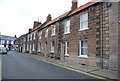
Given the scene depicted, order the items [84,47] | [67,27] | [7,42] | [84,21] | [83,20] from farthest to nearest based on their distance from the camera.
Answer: [7,42] < [67,27] < [83,20] < [84,21] < [84,47]

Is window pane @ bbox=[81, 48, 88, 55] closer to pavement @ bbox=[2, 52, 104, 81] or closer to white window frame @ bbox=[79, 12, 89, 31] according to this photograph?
white window frame @ bbox=[79, 12, 89, 31]

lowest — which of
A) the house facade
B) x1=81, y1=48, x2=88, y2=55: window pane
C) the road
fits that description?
the road

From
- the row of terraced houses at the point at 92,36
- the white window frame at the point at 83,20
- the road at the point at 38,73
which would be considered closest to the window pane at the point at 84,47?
the row of terraced houses at the point at 92,36

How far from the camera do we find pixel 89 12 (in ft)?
42.5

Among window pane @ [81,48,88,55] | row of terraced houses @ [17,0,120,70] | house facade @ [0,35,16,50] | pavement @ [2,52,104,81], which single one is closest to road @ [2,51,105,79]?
pavement @ [2,52,104,81]

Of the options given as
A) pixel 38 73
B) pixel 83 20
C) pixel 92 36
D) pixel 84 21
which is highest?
pixel 83 20

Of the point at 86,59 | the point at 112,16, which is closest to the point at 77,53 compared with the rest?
the point at 86,59

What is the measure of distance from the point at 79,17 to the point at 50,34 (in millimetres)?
9491

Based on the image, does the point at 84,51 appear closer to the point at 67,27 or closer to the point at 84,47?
the point at 84,47

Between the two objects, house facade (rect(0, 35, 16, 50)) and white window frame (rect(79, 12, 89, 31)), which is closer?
white window frame (rect(79, 12, 89, 31))

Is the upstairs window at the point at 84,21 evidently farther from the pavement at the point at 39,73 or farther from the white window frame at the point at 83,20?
the pavement at the point at 39,73

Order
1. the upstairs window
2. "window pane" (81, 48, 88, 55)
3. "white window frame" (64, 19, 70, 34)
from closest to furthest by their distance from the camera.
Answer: "window pane" (81, 48, 88, 55)
the upstairs window
"white window frame" (64, 19, 70, 34)

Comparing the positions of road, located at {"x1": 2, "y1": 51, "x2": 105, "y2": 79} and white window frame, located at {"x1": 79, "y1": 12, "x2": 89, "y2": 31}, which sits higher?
white window frame, located at {"x1": 79, "y1": 12, "x2": 89, "y2": 31}

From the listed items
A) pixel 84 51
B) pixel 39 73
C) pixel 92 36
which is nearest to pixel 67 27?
pixel 84 51
